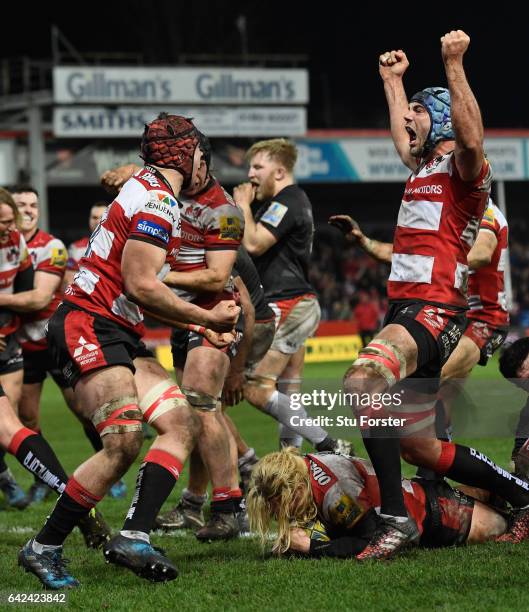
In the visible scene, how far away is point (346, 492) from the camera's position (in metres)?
5.46

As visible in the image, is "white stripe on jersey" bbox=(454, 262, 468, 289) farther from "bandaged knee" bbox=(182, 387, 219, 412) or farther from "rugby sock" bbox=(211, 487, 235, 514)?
"rugby sock" bbox=(211, 487, 235, 514)

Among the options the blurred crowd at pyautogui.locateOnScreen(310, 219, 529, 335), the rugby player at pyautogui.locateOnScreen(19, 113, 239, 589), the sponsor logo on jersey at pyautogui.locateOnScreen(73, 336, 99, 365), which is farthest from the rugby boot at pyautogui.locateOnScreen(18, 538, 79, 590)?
the blurred crowd at pyautogui.locateOnScreen(310, 219, 529, 335)

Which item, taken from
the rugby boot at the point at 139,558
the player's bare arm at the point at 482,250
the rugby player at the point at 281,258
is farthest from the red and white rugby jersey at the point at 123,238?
the rugby player at the point at 281,258

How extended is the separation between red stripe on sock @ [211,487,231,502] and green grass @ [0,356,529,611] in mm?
267

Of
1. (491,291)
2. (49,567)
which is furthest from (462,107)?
(49,567)

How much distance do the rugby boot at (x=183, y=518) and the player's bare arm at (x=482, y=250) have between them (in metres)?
2.27

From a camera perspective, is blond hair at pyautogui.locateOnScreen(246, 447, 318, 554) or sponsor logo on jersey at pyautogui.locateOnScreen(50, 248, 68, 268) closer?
blond hair at pyautogui.locateOnScreen(246, 447, 318, 554)

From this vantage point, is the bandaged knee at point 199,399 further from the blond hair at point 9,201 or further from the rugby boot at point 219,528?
the blond hair at point 9,201

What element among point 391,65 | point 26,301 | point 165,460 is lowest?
point 165,460

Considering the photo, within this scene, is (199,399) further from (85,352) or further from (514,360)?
(514,360)

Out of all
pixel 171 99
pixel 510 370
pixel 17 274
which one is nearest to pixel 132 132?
pixel 171 99

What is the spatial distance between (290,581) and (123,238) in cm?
175

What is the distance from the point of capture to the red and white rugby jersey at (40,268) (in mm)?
8422

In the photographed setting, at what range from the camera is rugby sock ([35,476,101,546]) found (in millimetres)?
5004
